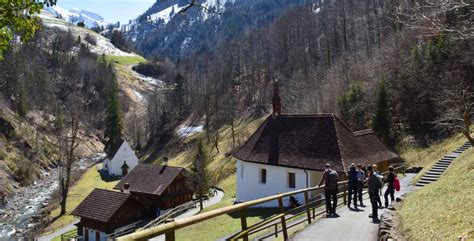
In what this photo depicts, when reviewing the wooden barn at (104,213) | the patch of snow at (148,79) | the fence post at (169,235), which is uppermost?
the patch of snow at (148,79)

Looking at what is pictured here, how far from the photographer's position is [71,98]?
441 feet

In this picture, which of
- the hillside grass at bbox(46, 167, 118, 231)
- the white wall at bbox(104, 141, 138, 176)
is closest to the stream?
the hillside grass at bbox(46, 167, 118, 231)

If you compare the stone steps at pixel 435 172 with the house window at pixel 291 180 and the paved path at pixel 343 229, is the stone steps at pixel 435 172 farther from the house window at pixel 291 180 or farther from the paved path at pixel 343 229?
the paved path at pixel 343 229

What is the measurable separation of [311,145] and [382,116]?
17263mm

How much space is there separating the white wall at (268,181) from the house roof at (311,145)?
62cm

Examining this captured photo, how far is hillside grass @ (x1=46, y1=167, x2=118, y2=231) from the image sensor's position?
46.9 meters

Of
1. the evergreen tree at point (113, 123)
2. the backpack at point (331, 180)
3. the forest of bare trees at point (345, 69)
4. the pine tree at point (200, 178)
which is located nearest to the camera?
the backpack at point (331, 180)

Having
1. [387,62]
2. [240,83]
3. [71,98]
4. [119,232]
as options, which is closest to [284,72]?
[240,83]

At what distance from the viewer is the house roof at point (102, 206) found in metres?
39.1

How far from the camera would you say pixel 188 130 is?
9256 centimetres

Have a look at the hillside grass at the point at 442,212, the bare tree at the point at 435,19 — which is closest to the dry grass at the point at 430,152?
the hillside grass at the point at 442,212

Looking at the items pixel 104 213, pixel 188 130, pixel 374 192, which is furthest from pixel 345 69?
pixel 374 192

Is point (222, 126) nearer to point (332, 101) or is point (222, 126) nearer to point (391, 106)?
point (332, 101)

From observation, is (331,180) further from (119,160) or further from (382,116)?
(119,160)
